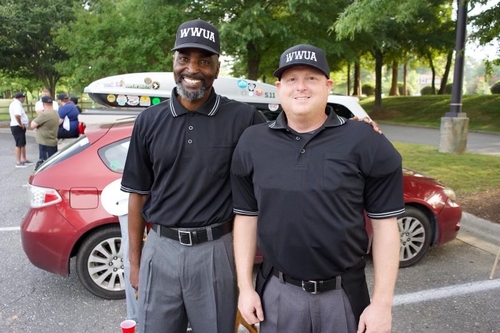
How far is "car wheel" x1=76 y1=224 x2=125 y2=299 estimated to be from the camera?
12.2ft

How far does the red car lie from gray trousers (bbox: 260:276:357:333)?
1.93 m

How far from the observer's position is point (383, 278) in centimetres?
175

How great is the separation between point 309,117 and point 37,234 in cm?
281

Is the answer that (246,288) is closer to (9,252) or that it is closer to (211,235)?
(211,235)

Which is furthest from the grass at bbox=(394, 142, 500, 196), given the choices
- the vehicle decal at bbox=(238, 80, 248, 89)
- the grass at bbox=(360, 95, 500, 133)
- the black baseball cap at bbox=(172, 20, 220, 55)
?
the grass at bbox=(360, 95, 500, 133)

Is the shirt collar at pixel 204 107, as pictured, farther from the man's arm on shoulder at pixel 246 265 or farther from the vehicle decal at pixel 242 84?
the vehicle decal at pixel 242 84

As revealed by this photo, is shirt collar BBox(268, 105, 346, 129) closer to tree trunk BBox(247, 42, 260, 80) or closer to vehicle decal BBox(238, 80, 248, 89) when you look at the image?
vehicle decal BBox(238, 80, 248, 89)

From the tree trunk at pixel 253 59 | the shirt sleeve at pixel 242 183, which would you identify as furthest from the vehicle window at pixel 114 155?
the tree trunk at pixel 253 59

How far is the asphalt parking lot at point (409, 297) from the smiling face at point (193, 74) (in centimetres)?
210

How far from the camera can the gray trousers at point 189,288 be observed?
82.3 inches

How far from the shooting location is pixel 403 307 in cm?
353

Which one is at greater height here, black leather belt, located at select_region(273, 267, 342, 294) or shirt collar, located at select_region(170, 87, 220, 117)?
shirt collar, located at select_region(170, 87, 220, 117)

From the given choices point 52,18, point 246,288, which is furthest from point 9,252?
point 52,18

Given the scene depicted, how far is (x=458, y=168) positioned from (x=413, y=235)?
459 cm
